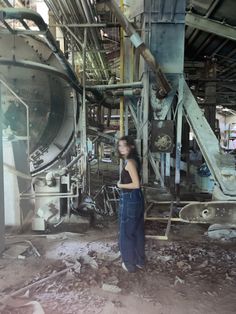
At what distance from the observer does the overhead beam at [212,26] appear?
5.43 m

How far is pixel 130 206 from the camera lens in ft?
9.71

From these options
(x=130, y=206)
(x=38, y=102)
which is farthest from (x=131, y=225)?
(x=38, y=102)

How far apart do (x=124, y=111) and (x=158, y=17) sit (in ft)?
4.77

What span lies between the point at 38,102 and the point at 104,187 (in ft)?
7.01

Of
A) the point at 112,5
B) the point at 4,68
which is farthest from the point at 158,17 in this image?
the point at 4,68

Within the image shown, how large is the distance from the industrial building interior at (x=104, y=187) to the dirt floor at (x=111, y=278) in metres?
0.01

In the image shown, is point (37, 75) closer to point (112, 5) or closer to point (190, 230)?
point (112, 5)

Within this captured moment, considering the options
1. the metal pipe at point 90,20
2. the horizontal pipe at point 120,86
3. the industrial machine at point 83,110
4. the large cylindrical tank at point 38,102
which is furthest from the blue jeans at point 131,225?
the metal pipe at point 90,20

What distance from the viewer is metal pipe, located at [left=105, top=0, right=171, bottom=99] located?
291 centimetres

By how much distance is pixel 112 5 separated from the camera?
2822 millimetres

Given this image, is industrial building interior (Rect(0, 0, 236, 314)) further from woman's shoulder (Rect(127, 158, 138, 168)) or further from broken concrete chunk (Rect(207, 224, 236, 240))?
woman's shoulder (Rect(127, 158, 138, 168))

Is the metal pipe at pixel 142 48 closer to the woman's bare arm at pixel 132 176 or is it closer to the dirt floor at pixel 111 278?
the woman's bare arm at pixel 132 176

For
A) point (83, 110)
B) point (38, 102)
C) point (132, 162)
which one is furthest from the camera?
point (38, 102)

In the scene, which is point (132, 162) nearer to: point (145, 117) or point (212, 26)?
point (145, 117)
